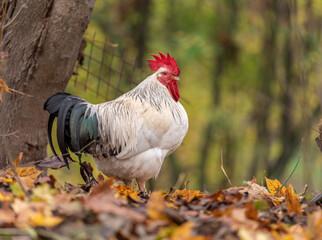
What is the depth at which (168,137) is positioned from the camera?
190 inches

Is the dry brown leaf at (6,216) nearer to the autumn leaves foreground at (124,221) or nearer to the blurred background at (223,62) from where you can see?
the autumn leaves foreground at (124,221)

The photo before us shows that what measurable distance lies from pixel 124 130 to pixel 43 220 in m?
2.92

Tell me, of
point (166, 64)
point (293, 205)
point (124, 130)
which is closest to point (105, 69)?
point (166, 64)

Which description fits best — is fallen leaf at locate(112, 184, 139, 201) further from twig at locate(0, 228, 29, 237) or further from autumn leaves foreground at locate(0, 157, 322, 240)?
twig at locate(0, 228, 29, 237)

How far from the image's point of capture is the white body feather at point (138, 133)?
4.85 m

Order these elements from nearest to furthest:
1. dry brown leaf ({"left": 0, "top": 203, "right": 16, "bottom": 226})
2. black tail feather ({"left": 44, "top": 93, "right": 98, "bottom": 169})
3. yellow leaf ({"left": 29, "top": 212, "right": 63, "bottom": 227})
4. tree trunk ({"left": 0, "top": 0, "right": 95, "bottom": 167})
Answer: yellow leaf ({"left": 29, "top": 212, "right": 63, "bottom": 227}) < dry brown leaf ({"left": 0, "top": 203, "right": 16, "bottom": 226}) < tree trunk ({"left": 0, "top": 0, "right": 95, "bottom": 167}) < black tail feather ({"left": 44, "top": 93, "right": 98, "bottom": 169})

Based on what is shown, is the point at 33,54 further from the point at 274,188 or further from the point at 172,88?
the point at 274,188

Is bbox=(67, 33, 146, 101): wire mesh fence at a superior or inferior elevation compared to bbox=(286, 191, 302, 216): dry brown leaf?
superior

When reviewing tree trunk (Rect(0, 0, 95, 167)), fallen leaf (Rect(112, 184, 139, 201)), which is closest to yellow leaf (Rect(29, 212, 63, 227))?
fallen leaf (Rect(112, 184, 139, 201))

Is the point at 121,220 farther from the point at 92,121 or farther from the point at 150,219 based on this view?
the point at 92,121

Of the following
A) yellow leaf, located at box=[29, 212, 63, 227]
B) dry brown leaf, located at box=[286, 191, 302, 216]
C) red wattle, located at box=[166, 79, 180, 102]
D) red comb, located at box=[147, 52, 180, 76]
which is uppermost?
red comb, located at box=[147, 52, 180, 76]

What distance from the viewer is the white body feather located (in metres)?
4.85

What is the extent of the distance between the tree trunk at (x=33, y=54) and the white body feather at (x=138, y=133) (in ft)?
2.10

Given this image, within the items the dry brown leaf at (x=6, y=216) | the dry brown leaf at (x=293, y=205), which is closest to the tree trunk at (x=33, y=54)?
the dry brown leaf at (x=6, y=216)
